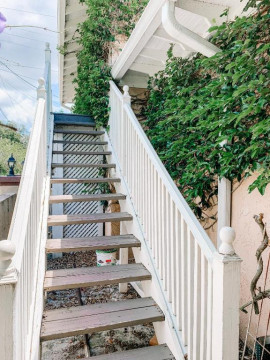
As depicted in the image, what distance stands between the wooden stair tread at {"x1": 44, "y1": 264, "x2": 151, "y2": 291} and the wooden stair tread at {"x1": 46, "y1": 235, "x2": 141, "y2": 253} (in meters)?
0.19

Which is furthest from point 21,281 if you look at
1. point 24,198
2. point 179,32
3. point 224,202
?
point 179,32

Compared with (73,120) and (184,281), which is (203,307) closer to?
(184,281)

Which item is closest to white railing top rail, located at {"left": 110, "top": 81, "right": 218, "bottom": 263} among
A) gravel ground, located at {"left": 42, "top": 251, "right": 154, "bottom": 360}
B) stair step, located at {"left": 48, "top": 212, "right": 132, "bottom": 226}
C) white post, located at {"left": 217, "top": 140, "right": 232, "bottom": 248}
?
white post, located at {"left": 217, "top": 140, "right": 232, "bottom": 248}

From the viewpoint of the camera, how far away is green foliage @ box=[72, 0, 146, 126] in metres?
4.87

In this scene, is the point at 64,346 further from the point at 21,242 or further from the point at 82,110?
the point at 82,110

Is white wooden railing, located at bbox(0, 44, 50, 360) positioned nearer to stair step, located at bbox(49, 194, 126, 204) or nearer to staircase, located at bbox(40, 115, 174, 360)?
staircase, located at bbox(40, 115, 174, 360)

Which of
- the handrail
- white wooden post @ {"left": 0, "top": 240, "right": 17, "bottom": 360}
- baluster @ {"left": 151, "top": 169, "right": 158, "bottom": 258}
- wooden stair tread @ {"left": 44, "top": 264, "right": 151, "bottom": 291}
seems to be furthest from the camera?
baluster @ {"left": 151, "top": 169, "right": 158, "bottom": 258}

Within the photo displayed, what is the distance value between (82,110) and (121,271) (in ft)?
13.4

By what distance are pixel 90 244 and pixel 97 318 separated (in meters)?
0.71

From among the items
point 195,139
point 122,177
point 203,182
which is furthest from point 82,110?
point 203,182

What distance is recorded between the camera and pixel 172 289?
82.4 inches

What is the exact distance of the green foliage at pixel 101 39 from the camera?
4867 mm

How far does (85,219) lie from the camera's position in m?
2.96

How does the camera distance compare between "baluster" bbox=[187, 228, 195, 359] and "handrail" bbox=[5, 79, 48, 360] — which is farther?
"baluster" bbox=[187, 228, 195, 359]
